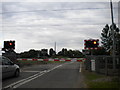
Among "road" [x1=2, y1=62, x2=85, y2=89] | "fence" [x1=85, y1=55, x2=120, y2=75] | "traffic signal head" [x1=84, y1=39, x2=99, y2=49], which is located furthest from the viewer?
"traffic signal head" [x1=84, y1=39, x2=99, y2=49]

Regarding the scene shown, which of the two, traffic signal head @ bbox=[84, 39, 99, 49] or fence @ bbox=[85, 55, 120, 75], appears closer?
fence @ bbox=[85, 55, 120, 75]

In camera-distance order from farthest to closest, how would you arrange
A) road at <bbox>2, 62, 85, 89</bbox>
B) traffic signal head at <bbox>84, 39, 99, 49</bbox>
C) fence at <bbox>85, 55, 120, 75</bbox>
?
traffic signal head at <bbox>84, 39, 99, 49</bbox>
fence at <bbox>85, 55, 120, 75</bbox>
road at <bbox>2, 62, 85, 89</bbox>

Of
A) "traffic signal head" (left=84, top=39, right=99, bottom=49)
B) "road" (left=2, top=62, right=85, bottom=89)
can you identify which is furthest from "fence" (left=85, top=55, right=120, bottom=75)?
"traffic signal head" (left=84, top=39, right=99, bottom=49)

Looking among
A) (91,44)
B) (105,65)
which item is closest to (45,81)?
(105,65)

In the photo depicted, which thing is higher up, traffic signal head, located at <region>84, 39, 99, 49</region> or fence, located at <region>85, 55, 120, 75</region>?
traffic signal head, located at <region>84, 39, 99, 49</region>

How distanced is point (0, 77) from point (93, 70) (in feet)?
26.2

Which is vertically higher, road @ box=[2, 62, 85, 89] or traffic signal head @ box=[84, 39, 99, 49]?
traffic signal head @ box=[84, 39, 99, 49]

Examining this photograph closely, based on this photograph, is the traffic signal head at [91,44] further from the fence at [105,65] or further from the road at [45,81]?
the road at [45,81]

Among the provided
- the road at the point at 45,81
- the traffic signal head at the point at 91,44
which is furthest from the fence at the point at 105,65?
the traffic signal head at the point at 91,44

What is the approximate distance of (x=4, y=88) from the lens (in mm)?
7988

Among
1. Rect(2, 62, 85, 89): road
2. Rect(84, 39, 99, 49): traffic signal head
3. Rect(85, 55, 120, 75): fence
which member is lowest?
Rect(2, 62, 85, 89): road

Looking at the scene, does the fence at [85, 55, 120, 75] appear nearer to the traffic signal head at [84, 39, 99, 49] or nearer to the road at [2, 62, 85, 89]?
the road at [2, 62, 85, 89]

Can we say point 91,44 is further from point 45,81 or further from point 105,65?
point 45,81

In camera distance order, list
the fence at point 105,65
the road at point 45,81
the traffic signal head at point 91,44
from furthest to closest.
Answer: the traffic signal head at point 91,44 → the fence at point 105,65 → the road at point 45,81
